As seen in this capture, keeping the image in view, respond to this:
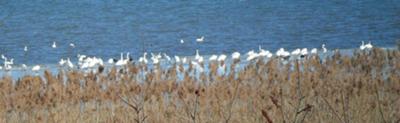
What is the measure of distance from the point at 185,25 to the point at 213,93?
90.2ft

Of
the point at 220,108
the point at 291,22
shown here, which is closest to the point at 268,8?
the point at 291,22

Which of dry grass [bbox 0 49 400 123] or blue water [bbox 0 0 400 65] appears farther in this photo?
blue water [bbox 0 0 400 65]

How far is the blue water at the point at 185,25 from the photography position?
27047mm

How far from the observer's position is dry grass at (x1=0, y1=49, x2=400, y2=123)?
26.8 ft

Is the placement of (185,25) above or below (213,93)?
below

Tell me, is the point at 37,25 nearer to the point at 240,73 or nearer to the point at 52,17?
the point at 52,17

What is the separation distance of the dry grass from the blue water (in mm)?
12388

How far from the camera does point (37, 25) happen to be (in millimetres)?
37906

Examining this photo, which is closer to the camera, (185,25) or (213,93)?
(213,93)

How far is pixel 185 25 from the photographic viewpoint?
37.1 meters

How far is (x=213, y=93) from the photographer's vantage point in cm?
969

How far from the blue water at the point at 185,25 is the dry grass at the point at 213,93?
1239cm

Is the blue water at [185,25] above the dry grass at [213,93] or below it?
below

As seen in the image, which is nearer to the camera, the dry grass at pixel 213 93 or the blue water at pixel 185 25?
the dry grass at pixel 213 93
